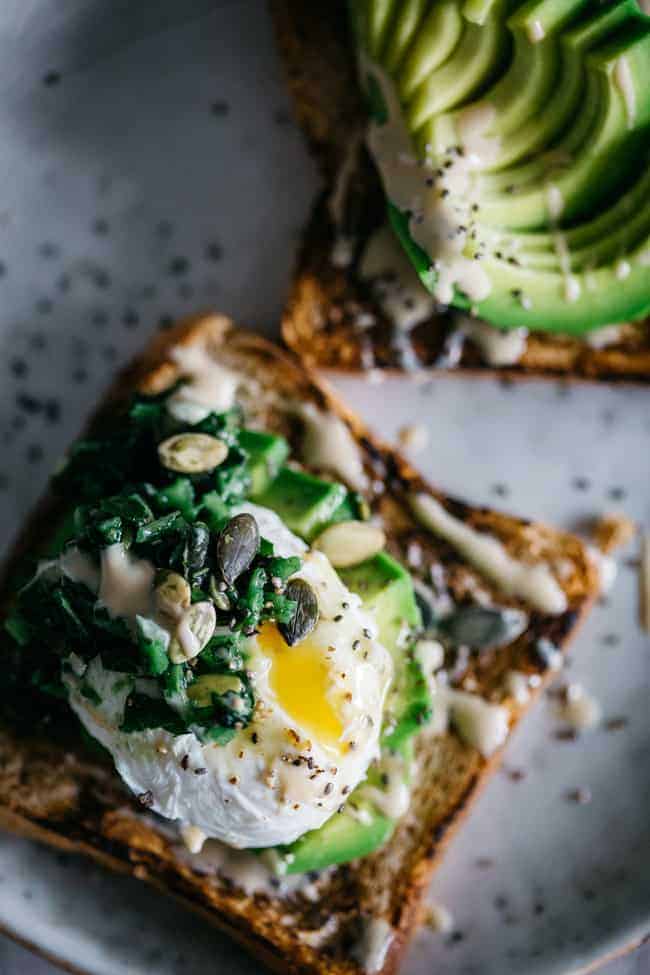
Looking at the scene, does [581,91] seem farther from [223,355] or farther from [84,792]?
[84,792]

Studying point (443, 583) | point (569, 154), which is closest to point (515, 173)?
point (569, 154)

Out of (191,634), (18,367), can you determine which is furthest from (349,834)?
(18,367)

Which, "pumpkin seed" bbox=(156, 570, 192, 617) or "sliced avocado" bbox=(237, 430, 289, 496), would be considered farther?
"sliced avocado" bbox=(237, 430, 289, 496)

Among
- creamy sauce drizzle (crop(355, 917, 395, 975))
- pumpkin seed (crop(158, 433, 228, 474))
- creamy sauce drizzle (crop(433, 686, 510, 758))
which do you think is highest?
pumpkin seed (crop(158, 433, 228, 474))

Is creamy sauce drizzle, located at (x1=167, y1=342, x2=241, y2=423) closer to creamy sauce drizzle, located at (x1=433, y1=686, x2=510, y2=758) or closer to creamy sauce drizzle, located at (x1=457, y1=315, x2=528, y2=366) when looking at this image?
creamy sauce drizzle, located at (x1=457, y1=315, x2=528, y2=366)

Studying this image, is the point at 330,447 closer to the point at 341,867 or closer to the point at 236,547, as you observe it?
the point at 236,547

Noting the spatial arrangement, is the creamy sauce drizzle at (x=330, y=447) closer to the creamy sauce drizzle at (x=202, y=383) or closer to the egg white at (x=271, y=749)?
the creamy sauce drizzle at (x=202, y=383)

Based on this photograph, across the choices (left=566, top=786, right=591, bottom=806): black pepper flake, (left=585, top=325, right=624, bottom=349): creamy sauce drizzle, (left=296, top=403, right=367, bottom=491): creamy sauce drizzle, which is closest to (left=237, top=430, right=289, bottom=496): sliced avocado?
(left=296, top=403, right=367, bottom=491): creamy sauce drizzle

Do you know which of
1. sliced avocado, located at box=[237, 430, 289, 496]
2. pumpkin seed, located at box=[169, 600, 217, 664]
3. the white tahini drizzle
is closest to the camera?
pumpkin seed, located at box=[169, 600, 217, 664]
